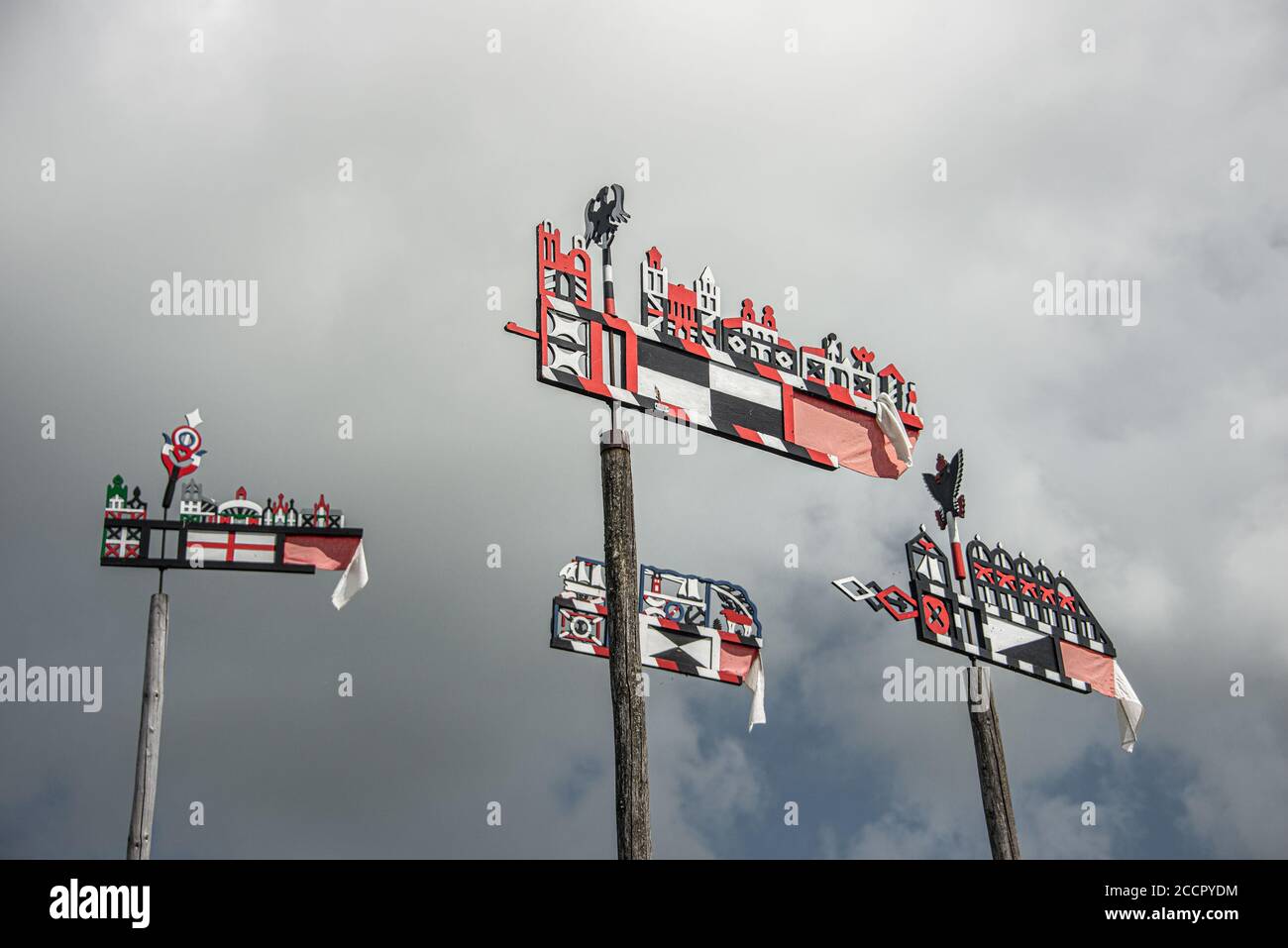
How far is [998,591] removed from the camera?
15.3m

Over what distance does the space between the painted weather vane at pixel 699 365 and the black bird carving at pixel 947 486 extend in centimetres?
228

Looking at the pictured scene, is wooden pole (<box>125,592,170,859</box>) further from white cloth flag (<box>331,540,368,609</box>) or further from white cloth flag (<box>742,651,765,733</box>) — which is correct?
white cloth flag (<box>742,651,765,733</box>)

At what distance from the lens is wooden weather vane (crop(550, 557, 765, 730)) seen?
15546 mm

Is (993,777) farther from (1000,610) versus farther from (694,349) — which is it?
(694,349)

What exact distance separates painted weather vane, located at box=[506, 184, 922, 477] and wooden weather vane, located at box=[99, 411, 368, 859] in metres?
3.63

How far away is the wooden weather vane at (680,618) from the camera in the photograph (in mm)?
15546

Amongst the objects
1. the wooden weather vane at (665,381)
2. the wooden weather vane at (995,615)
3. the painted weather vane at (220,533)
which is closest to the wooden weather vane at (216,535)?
the painted weather vane at (220,533)

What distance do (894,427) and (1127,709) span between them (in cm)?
505

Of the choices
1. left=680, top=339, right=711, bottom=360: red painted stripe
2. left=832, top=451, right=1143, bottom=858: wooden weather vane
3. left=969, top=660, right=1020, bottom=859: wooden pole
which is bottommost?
left=969, top=660, right=1020, bottom=859: wooden pole

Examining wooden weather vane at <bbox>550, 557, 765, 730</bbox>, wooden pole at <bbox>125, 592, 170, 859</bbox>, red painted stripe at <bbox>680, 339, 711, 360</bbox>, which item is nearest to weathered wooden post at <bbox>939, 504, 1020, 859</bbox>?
wooden weather vane at <bbox>550, 557, 765, 730</bbox>

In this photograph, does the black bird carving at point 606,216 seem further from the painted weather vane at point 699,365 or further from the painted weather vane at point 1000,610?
the painted weather vane at point 1000,610
